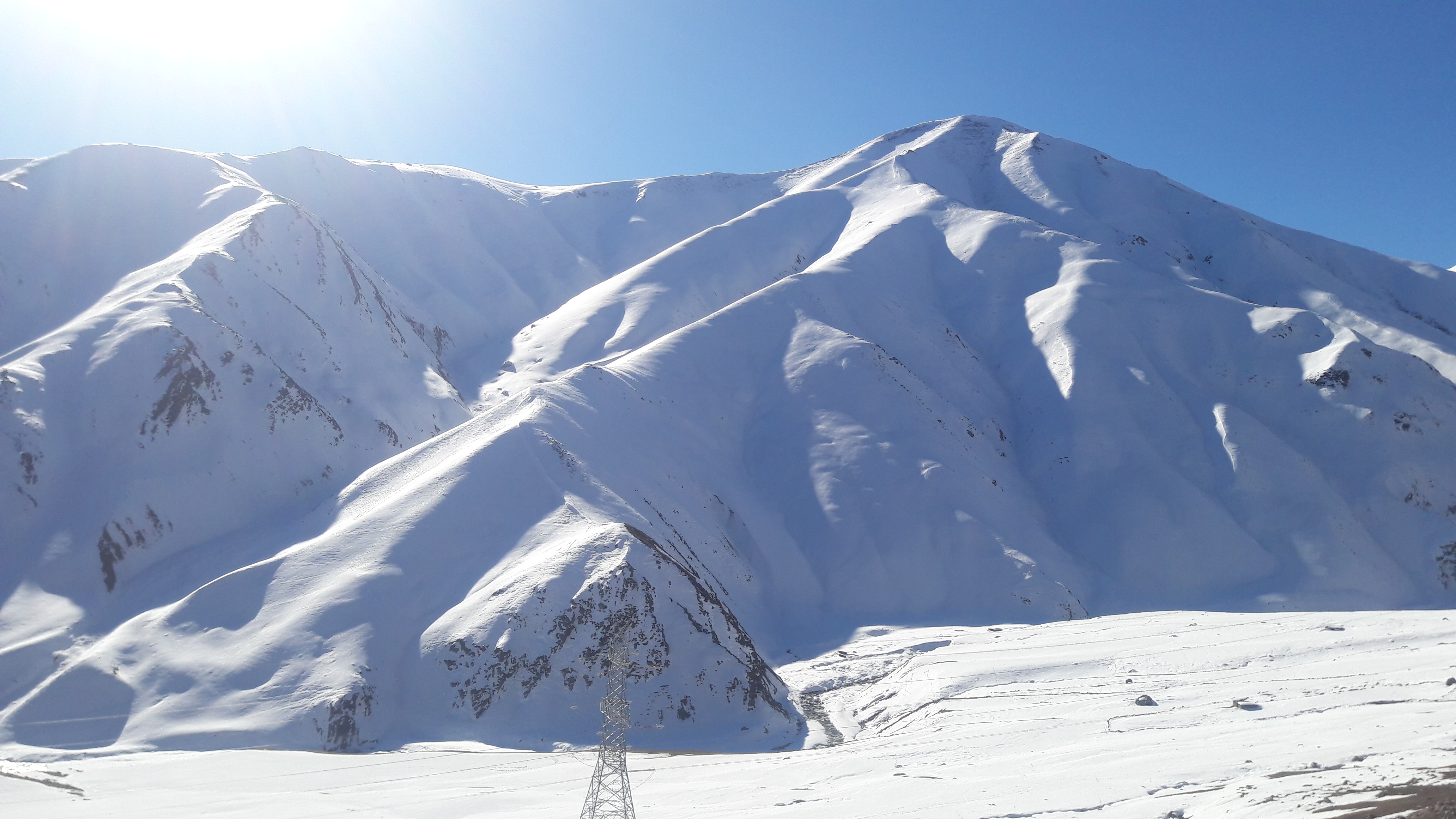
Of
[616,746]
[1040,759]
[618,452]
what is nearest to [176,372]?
[618,452]

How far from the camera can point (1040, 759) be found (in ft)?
86.8

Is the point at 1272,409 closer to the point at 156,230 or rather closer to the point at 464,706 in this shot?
→ the point at 464,706

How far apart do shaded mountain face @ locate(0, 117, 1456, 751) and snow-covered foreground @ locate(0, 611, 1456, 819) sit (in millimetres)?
4430

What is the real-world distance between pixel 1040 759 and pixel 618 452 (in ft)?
115

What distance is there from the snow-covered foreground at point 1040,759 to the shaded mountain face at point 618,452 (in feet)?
14.5

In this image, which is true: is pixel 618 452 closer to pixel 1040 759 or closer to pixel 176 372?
pixel 176 372

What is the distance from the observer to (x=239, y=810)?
24234 mm

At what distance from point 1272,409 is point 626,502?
182 feet

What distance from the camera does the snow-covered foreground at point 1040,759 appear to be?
21.4m

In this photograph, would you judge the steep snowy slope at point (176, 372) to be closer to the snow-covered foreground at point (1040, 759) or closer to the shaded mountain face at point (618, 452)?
the shaded mountain face at point (618, 452)

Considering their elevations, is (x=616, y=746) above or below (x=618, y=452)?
below

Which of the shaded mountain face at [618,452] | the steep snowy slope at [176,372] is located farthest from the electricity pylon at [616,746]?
the steep snowy slope at [176,372]

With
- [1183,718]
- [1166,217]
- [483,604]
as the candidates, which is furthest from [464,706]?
[1166,217]

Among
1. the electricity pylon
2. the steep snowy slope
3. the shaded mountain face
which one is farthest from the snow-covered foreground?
the steep snowy slope
